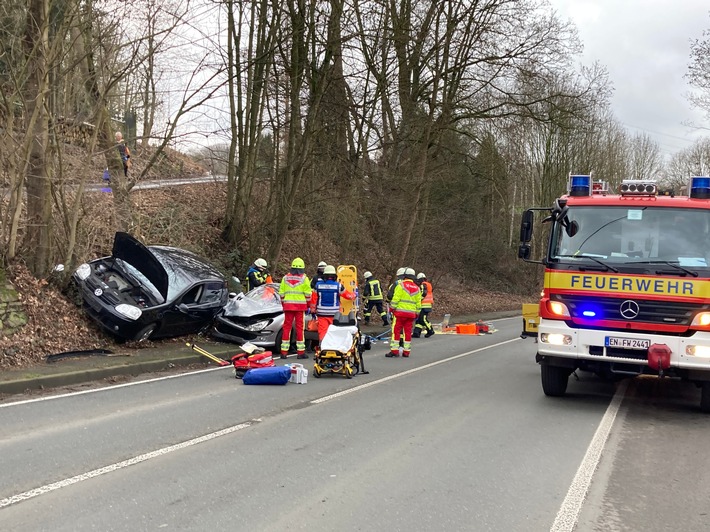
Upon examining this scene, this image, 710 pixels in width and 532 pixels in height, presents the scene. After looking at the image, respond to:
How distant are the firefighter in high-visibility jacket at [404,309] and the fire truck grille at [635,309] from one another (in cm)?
491

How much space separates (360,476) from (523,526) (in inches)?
Result: 57.3

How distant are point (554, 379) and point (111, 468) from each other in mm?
5910

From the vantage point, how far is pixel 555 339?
26.8 ft

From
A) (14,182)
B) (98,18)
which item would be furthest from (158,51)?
(14,182)

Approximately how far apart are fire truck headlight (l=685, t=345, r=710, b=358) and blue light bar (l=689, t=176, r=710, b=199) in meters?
2.08

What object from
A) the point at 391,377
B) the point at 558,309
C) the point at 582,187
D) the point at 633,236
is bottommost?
the point at 391,377

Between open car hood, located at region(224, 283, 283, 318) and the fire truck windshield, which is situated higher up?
the fire truck windshield

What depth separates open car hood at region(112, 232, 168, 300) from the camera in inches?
484

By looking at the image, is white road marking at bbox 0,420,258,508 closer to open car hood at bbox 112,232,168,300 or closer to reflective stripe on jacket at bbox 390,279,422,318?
open car hood at bbox 112,232,168,300

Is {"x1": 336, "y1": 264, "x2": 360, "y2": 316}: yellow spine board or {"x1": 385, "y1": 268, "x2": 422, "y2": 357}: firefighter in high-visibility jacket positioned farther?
{"x1": 336, "y1": 264, "x2": 360, "y2": 316}: yellow spine board

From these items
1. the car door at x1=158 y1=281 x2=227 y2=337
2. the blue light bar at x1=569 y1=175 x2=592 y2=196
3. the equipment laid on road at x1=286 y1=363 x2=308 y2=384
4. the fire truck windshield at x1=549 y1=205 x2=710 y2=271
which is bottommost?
the equipment laid on road at x1=286 y1=363 x2=308 y2=384

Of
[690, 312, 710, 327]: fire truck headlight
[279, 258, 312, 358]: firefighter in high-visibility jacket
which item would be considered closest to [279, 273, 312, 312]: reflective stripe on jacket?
[279, 258, 312, 358]: firefighter in high-visibility jacket

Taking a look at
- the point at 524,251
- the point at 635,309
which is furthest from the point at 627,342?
the point at 524,251

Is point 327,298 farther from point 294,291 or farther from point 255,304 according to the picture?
point 255,304
